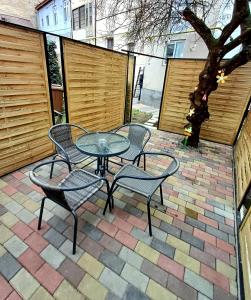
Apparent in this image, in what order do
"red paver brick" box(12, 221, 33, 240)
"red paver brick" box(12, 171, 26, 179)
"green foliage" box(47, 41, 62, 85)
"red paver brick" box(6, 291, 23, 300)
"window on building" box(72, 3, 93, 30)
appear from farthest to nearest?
"window on building" box(72, 3, 93, 30) < "green foliage" box(47, 41, 62, 85) < "red paver brick" box(12, 171, 26, 179) < "red paver brick" box(12, 221, 33, 240) < "red paver brick" box(6, 291, 23, 300)

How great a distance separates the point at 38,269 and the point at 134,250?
2.82 feet

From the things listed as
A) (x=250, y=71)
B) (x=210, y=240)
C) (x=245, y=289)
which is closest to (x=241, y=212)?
(x=210, y=240)

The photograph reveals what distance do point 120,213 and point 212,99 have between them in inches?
149

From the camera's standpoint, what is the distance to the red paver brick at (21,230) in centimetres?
175

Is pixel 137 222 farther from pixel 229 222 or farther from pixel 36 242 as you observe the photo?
pixel 229 222

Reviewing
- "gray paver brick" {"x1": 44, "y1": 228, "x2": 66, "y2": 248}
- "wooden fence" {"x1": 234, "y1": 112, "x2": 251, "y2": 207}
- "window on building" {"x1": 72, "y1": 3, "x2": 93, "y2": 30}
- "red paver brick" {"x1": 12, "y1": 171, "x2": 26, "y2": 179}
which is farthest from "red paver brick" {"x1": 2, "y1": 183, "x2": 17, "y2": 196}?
"window on building" {"x1": 72, "y1": 3, "x2": 93, "y2": 30}

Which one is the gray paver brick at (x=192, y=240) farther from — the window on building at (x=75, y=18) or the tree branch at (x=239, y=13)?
the window on building at (x=75, y=18)

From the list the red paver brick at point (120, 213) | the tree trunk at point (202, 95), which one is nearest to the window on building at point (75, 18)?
the tree trunk at point (202, 95)

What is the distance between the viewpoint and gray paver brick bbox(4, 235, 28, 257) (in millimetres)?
1590

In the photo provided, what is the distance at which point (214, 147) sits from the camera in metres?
4.40

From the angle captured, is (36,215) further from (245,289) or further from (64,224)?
(245,289)

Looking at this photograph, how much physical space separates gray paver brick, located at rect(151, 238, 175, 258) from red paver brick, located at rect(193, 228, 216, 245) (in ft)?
1.24

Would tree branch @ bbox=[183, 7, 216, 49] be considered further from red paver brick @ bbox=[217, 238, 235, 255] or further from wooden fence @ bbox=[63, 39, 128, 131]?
red paver brick @ bbox=[217, 238, 235, 255]

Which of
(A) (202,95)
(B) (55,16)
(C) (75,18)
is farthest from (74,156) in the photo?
(B) (55,16)
